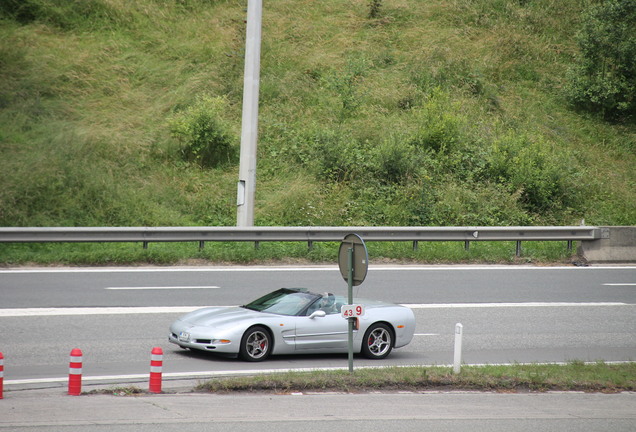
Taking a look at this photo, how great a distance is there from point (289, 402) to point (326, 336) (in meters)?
3.13

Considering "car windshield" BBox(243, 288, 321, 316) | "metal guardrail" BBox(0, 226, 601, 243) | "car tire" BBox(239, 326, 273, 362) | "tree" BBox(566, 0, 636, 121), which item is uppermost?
"tree" BBox(566, 0, 636, 121)

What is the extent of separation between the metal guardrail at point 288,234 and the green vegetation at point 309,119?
0.95 metres

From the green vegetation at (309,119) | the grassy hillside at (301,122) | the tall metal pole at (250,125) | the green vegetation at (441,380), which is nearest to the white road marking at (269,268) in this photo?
the green vegetation at (309,119)

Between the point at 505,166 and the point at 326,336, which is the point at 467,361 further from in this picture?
the point at 505,166

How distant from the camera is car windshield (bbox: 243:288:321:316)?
40.4 ft

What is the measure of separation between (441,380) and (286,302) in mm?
3223

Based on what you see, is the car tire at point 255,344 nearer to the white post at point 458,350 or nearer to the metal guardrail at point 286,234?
the white post at point 458,350

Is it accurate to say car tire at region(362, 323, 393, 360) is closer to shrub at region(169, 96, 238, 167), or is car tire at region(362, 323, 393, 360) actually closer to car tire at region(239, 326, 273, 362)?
car tire at region(239, 326, 273, 362)

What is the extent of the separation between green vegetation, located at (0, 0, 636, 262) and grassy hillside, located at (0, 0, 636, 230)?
0.07 meters

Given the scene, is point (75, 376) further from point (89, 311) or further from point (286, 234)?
point (286, 234)

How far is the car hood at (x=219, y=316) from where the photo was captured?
1181 centimetres

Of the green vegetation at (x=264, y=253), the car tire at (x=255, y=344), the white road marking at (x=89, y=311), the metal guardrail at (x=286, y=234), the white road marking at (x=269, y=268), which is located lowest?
the car tire at (x=255, y=344)

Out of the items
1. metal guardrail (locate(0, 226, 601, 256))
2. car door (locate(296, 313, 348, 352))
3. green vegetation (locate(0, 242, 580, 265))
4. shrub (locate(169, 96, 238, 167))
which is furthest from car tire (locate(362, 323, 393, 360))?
shrub (locate(169, 96, 238, 167))

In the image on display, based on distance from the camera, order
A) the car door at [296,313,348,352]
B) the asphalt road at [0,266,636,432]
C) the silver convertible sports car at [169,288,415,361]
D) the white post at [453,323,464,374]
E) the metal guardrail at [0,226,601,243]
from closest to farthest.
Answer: the asphalt road at [0,266,636,432] → the white post at [453,323,464,374] → the silver convertible sports car at [169,288,415,361] → the car door at [296,313,348,352] → the metal guardrail at [0,226,601,243]
